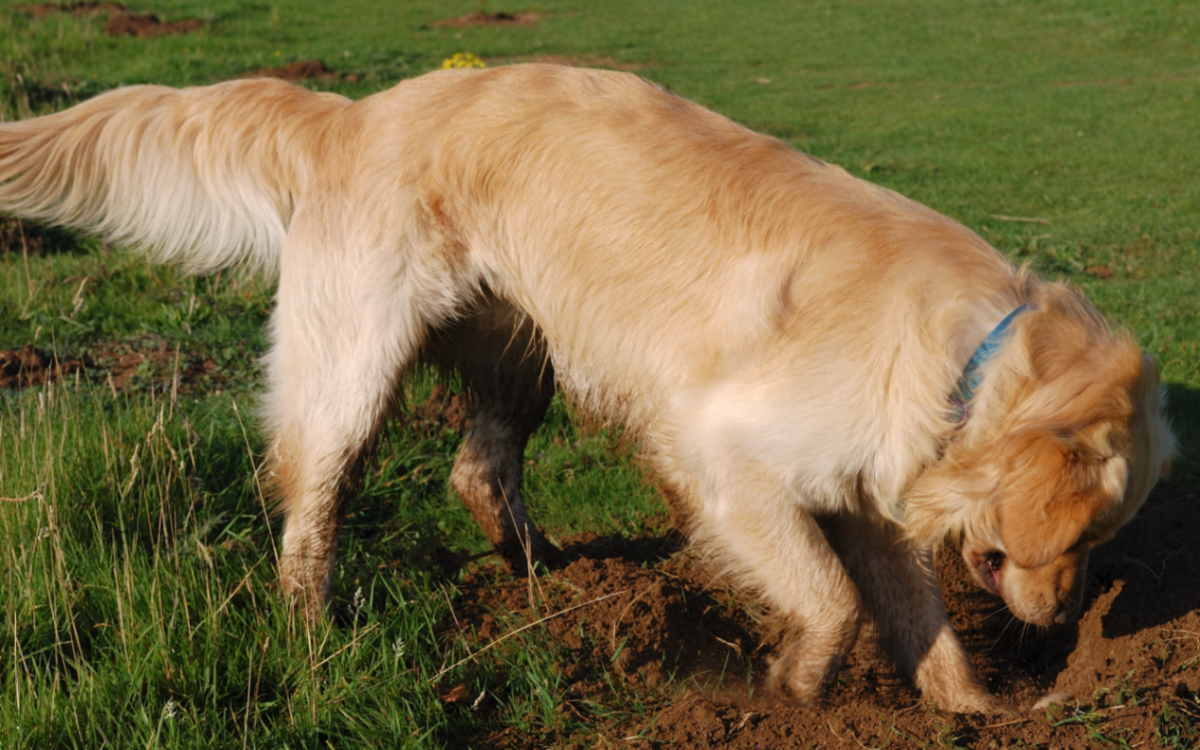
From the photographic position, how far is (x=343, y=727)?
117 inches

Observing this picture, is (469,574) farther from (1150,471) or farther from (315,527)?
(1150,471)

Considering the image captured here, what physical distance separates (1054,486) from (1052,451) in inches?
3.9

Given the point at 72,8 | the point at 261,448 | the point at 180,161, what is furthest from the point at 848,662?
the point at 72,8

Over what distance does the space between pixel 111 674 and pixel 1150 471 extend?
9.88 feet

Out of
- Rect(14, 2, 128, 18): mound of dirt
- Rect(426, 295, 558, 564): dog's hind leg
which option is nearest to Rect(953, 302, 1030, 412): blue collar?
Rect(426, 295, 558, 564): dog's hind leg

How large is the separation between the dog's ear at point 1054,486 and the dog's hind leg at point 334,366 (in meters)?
1.92

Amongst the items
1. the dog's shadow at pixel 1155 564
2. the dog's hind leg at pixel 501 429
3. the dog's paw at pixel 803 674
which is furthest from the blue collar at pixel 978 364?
the dog's hind leg at pixel 501 429

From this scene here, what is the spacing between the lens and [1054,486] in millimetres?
2846

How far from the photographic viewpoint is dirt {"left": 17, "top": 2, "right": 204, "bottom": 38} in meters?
14.9

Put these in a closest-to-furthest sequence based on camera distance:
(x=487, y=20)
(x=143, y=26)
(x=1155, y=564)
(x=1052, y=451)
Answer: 1. (x=1052, y=451)
2. (x=1155, y=564)
3. (x=143, y=26)
4. (x=487, y=20)

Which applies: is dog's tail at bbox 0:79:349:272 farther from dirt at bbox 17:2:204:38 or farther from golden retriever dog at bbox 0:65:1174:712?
dirt at bbox 17:2:204:38

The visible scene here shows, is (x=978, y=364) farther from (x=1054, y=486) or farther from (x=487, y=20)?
(x=487, y=20)

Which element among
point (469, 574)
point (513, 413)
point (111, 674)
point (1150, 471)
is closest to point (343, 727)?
point (111, 674)

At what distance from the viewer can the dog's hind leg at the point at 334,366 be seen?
3600 millimetres
